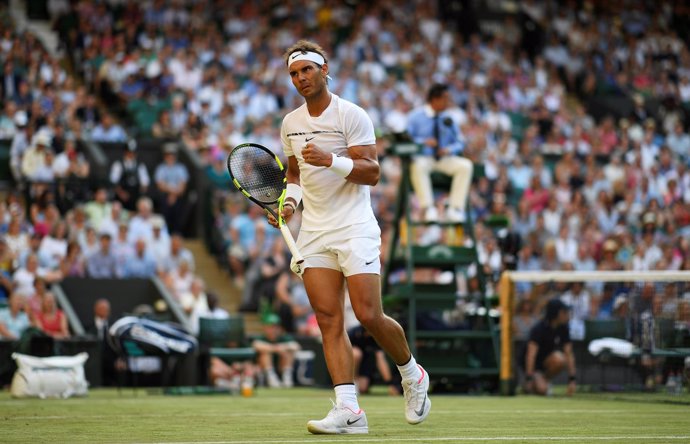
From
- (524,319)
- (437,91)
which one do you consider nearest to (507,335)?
(524,319)

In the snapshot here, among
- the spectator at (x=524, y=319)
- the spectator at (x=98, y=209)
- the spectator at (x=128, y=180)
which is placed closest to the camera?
the spectator at (x=524, y=319)

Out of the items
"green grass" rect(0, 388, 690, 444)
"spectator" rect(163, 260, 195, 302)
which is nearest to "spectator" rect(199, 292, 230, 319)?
"spectator" rect(163, 260, 195, 302)

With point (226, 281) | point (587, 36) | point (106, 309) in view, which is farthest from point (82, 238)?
point (587, 36)

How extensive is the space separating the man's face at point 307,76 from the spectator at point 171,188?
13543 millimetres

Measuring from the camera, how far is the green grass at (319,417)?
8.32 metres

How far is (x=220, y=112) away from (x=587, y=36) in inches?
473

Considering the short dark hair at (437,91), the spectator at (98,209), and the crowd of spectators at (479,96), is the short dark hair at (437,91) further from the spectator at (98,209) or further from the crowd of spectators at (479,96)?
the spectator at (98,209)

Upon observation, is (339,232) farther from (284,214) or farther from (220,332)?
(220,332)

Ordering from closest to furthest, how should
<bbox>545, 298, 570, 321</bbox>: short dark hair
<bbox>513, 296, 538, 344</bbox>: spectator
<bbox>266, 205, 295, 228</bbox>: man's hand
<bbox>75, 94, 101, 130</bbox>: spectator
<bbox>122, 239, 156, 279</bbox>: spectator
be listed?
<bbox>266, 205, 295, 228</bbox>: man's hand
<bbox>545, 298, 570, 321</bbox>: short dark hair
<bbox>513, 296, 538, 344</bbox>: spectator
<bbox>122, 239, 156, 279</bbox>: spectator
<bbox>75, 94, 101, 130</bbox>: spectator

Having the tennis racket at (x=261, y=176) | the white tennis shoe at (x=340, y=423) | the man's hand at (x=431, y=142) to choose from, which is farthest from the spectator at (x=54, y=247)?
the white tennis shoe at (x=340, y=423)

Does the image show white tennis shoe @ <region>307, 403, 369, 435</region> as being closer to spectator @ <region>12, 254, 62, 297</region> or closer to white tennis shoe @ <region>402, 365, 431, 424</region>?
white tennis shoe @ <region>402, 365, 431, 424</region>

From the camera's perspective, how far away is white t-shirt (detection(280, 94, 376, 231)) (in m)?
8.85

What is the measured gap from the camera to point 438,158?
15742 millimetres

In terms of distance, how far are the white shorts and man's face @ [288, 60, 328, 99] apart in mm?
939
